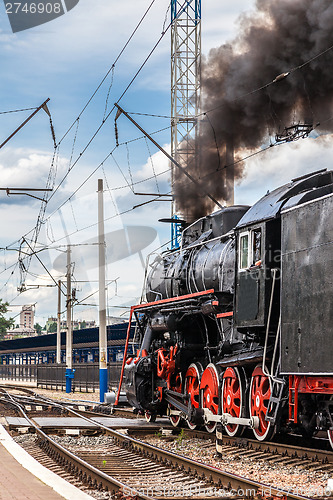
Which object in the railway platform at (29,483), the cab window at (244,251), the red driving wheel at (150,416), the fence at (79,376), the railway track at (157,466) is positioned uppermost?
the cab window at (244,251)

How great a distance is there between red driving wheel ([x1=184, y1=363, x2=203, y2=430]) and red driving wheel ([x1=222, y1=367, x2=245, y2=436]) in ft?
4.82

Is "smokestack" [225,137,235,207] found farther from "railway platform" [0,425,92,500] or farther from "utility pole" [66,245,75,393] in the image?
"utility pole" [66,245,75,393]

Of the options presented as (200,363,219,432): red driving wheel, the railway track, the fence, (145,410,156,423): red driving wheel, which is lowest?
the fence

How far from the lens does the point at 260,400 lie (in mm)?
11922

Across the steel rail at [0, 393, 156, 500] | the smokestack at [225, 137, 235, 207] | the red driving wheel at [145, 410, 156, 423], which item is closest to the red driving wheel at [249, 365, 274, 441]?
the steel rail at [0, 393, 156, 500]

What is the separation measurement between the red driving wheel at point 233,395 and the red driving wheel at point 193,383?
4.82 feet

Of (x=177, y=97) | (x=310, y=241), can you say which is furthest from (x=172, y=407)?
(x=177, y=97)

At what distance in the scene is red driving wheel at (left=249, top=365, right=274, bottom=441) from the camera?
11.8 m

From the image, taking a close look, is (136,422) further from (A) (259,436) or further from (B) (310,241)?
(B) (310,241)

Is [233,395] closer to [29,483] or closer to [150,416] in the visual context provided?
[150,416]

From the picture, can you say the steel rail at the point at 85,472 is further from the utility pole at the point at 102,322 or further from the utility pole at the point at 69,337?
the utility pole at the point at 69,337

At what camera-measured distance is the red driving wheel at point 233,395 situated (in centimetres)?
1279

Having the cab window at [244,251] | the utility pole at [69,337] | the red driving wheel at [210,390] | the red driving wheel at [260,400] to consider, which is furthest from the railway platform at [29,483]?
the utility pole at [69,337]

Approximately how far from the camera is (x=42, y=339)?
202 feet
